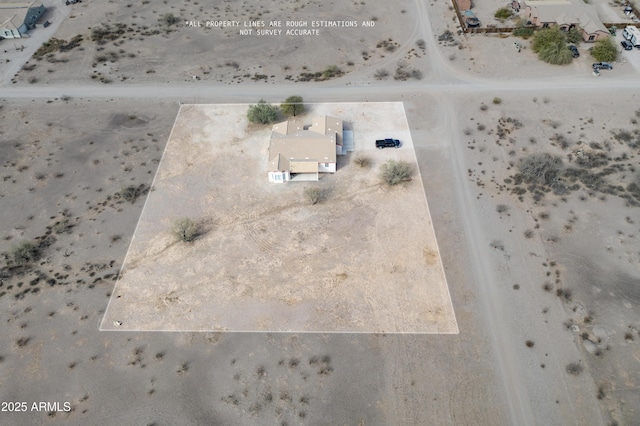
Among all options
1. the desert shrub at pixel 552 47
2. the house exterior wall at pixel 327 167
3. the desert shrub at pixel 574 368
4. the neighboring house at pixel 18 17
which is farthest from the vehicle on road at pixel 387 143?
the neighboring house at pixel 18 17

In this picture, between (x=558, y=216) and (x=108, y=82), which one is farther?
(x=108, y=82)

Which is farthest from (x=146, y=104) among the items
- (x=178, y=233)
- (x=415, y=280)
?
(x=415, y=280)

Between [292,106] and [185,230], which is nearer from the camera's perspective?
[185,230]

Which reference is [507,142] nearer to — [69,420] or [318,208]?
[318,208]

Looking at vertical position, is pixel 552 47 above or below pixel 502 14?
below

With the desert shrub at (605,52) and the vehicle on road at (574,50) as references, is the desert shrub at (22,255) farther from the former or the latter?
the desert shrub at (605,52)

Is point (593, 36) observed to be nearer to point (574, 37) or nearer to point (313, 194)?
point (574, 37)

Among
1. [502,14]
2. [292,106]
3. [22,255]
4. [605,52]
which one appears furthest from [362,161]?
[502,14]
